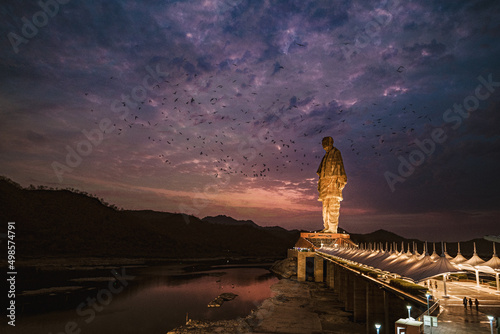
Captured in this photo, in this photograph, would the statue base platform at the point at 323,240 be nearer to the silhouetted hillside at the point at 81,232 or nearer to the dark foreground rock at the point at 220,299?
the dark foreground rock at the point at 220,299

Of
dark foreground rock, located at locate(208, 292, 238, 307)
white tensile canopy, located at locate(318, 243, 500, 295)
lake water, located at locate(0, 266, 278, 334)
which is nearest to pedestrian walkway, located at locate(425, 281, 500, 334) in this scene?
white tensile canopy, located at locate(318, 243, 500, 295)

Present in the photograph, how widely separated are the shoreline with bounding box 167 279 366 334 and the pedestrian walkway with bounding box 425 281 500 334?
1175 cm

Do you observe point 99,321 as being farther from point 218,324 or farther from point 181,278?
point 181,278

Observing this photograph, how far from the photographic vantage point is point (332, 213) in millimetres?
68375

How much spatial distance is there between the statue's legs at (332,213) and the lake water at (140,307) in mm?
17822

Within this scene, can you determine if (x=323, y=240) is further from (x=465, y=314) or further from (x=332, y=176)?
(x=465, y=314)

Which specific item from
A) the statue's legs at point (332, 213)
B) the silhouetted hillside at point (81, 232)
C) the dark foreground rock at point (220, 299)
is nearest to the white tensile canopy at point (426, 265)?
the dark foreground rock at point (220, 299)

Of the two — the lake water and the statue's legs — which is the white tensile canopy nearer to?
the lake water

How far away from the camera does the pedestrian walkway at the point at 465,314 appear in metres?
13.6

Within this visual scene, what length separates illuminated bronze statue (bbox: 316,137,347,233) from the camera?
68562 mm

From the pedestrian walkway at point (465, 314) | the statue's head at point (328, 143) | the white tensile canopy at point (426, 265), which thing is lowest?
the pedestrian walkway at point (465, 314)

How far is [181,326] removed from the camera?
105ft
